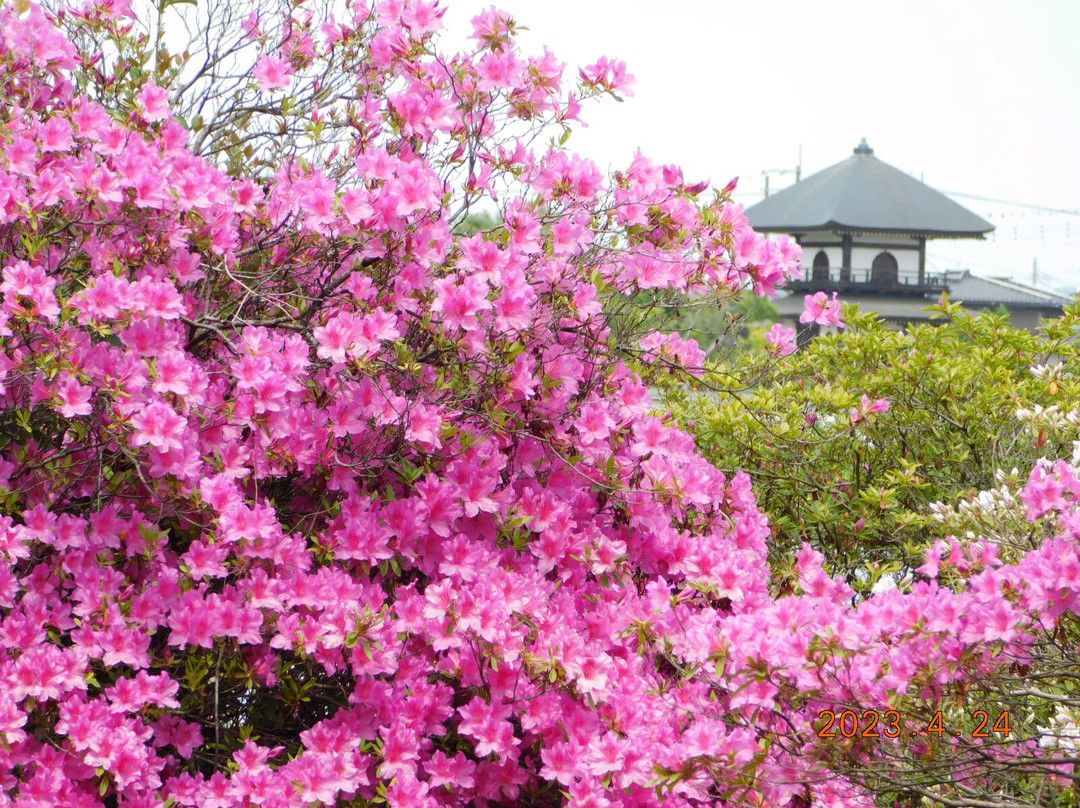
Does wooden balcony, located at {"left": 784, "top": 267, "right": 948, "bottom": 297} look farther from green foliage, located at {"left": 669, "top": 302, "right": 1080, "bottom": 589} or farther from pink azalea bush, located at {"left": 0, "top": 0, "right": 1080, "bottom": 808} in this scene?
pink azalea bush, located at {"left": 0, "top": 0, "right": 1080, "bottom": 808}

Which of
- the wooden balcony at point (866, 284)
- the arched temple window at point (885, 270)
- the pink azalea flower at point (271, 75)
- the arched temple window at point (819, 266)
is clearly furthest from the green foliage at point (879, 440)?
the arched temple window at point (885, 270)

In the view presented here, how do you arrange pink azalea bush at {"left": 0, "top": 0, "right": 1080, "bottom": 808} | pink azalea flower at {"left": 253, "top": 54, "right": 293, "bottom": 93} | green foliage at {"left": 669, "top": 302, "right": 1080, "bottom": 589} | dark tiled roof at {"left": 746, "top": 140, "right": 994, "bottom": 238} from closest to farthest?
pink azalea bush at {"left": 0, "top": 0, "right": 1080, "bottom": 808}
pink azalea flower at {"left": 253, "top": 54, "right": 293, "bottom": 93}
green foliage at {"left": 669, "top": 302, "right": 1080, "bottom": 589}
dark tiled roof at {"left": 746, "top": 140, "right": 994, "bottom": 238}

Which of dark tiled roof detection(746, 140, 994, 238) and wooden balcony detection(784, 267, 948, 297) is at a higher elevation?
dark tiled roof detection(746, 140, 994, 238)

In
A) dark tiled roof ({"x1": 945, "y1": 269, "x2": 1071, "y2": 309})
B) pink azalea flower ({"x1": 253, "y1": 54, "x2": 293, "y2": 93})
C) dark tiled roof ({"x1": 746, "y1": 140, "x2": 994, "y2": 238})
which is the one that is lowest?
dark tiled roof ({"x1": 945, "y1": 269, "x2": 1071, "y2": 309})

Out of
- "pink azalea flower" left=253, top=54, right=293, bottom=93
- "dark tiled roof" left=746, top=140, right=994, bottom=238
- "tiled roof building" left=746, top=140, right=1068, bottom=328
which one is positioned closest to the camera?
"pink azalea flower" left=253, top=54, right=293, bottom=93

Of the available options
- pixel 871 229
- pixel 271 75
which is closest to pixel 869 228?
pixel 871 229

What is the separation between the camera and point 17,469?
250 cm

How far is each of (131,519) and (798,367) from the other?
10.3ft

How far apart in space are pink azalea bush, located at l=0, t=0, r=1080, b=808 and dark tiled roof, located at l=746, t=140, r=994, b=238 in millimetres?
27652

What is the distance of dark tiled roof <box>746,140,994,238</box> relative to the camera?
30.1 meters

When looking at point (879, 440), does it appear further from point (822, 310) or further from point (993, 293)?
point (993, 293)

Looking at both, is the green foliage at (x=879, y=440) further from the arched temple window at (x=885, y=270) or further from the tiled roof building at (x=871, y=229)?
the arched temple window at (x=885, y=270)

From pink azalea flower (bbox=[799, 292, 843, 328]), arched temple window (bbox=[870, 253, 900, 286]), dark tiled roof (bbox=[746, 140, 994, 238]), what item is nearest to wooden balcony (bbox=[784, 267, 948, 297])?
arched temple window (bbox=[870, 253, 900, 286])

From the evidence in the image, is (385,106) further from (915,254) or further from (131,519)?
(915,254)
